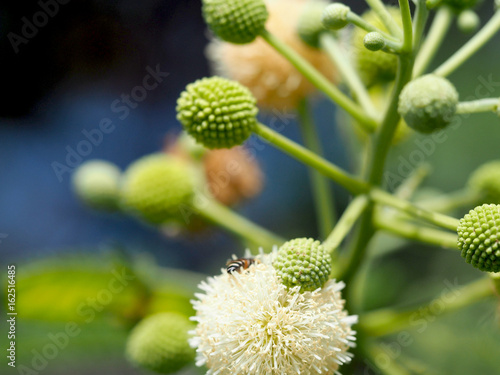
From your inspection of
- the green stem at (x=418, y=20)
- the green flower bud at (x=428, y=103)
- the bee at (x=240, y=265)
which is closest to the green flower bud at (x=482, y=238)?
the green flower bud at (x=428, y=103)

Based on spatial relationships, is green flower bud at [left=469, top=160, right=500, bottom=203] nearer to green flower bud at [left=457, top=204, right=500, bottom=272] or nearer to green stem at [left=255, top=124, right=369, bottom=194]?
green stem at [left=255, top=124, right=369, bottom=194]

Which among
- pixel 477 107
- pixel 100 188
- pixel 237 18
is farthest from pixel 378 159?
pixel 100 188

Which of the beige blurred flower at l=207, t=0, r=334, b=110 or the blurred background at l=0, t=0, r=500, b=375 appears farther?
the blurred background at l=0, t=0, r=500, b=375

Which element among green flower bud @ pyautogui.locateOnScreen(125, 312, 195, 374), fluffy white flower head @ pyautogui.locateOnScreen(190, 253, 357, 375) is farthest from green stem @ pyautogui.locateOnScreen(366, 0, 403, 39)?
green flower bud @ pyautogui.locateOnScreen(125, 312, 195, 374)

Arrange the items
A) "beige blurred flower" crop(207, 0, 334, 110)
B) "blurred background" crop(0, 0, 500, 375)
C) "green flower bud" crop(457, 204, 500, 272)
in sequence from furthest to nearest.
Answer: "blurred background" crop(0, 0, 500, 375)
"beige blurred flower" crop(207, 0, 334, 110)
"green flower bud" crop(457, 204, 500, 272)

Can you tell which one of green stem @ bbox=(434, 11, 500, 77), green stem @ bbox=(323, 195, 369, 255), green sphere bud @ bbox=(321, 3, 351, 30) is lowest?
green stem @ bbox=(323, 195, 369, 255)

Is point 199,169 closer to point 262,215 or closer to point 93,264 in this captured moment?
point 93,264

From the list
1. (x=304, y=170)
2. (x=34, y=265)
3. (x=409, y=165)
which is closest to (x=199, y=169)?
(x=34, y=265)

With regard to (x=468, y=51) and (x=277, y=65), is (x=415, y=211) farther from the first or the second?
(x=277, y=65)
